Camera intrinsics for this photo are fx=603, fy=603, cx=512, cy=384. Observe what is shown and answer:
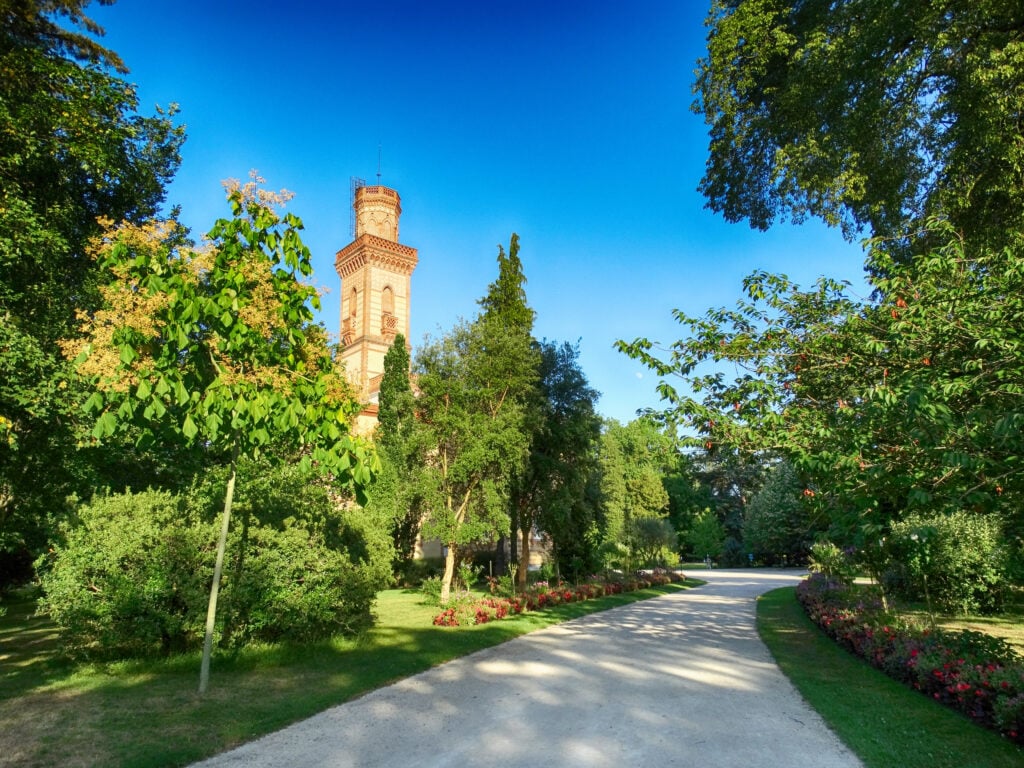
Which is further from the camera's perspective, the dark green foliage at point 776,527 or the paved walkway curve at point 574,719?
the dark green foliage at point 776,527

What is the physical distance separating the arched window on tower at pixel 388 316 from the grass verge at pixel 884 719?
108ft

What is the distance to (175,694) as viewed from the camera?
7062 mm

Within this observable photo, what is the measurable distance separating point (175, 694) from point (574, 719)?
4.65 metres

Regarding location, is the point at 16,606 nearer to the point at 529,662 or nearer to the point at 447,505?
the point at 447,505

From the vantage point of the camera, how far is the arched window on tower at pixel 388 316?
1571 inches

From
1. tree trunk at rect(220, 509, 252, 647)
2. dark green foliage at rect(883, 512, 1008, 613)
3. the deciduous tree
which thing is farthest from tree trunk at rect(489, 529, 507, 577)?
the deciduous tree

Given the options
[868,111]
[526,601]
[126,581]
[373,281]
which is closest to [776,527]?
[373,281]

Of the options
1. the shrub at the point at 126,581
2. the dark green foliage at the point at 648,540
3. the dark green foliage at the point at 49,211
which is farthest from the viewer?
the dark green foliage at the point at 648,540

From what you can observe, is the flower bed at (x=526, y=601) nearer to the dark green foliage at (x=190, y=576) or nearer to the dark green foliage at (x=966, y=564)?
the dark green foliage at (x=190, y=576)

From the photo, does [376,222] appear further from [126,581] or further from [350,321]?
[126,581]

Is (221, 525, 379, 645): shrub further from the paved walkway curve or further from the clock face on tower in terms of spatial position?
the clock face on tower

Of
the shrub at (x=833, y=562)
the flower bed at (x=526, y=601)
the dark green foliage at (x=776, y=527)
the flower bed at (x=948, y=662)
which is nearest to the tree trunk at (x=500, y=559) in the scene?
the flower bed at (x=526, y=601)

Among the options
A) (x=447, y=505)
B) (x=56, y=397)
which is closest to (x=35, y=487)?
(x=56, y=397)

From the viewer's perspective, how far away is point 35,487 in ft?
43.2
